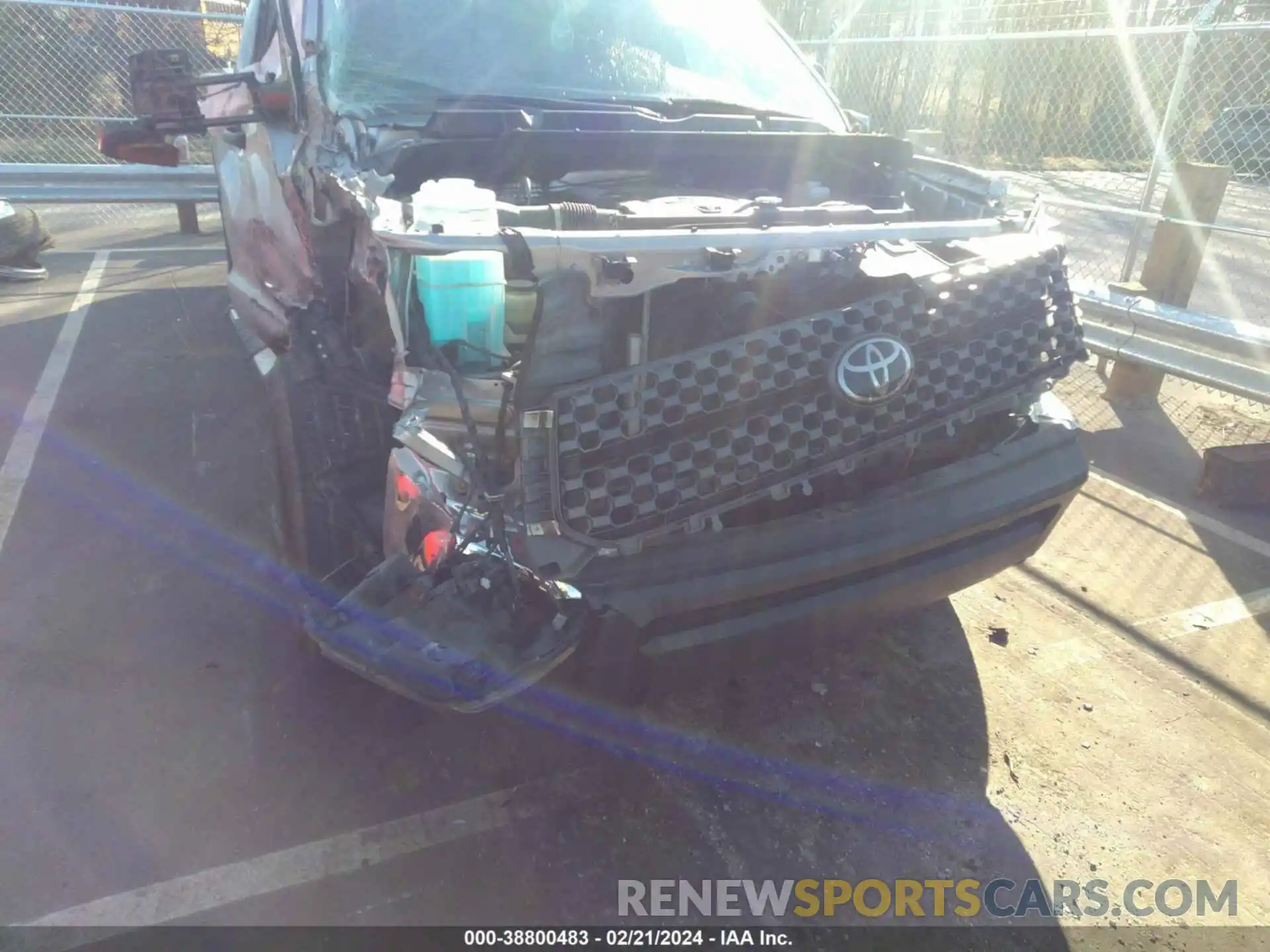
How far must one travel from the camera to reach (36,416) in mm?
4500

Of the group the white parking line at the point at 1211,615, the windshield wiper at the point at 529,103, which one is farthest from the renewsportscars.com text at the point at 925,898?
the windshield wiper at the point at 529,103

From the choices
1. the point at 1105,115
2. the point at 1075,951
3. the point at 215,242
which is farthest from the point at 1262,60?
the point at 1075,951

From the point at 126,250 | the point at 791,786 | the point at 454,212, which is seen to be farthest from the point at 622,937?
the point at 126,250

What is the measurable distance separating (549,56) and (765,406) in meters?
1.94

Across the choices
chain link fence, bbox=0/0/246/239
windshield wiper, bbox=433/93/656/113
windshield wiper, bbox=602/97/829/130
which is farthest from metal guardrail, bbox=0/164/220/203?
windshield wiper, bbox=602/97/829/130

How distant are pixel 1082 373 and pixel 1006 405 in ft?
13.4

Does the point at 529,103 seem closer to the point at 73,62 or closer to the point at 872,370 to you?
the point at 872,370

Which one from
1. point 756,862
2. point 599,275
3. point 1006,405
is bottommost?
point 756,862

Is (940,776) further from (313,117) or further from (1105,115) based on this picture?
(1105,115)

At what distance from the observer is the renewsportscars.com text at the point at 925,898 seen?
2232 mm

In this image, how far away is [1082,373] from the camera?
6.02 metres

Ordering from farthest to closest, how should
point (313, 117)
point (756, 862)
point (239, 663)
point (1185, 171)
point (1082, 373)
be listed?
point (1082, 373)
point (1185, 171)
point (313, 117)
point (239, 663)
point (756, 862)

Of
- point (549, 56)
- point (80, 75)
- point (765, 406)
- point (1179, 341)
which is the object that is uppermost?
point (549, 56)

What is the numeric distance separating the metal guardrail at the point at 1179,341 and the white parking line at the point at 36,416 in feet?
17.7
